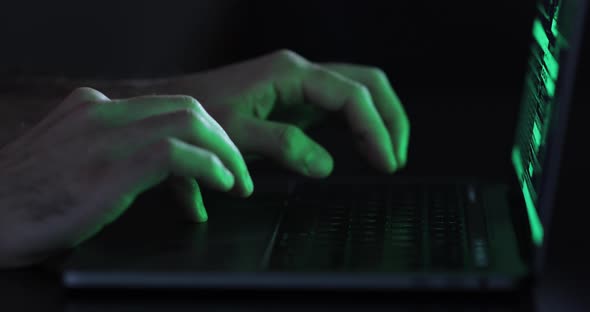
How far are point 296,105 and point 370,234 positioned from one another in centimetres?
35

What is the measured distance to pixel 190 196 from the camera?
0.76 m

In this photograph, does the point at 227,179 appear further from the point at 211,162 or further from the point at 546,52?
the point at 546,52

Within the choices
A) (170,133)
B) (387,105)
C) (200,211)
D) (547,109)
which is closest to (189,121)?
(170,133)

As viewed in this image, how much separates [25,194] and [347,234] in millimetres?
281

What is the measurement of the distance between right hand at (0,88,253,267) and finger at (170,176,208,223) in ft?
0.06

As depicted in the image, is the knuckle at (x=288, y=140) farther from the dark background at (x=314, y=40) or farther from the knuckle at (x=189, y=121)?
the dark background at (x=314, y=40)

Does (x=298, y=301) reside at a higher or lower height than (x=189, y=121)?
lower

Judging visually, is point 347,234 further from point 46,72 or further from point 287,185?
point 46,72

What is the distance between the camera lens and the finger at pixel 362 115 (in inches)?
37.4

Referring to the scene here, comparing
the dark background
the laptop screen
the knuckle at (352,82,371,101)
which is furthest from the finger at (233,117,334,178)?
the dark background

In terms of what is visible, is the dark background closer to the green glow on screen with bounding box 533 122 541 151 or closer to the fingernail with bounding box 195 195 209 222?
the green glow on screen with bounding box 533 122 541 151

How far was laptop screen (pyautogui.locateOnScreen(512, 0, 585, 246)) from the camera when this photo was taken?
0.61 m

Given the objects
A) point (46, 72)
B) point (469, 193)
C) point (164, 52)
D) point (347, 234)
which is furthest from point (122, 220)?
point (164, 52)

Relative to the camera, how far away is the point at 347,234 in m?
0.74
